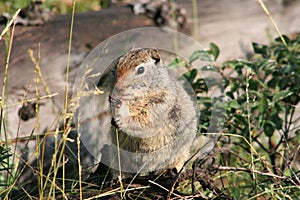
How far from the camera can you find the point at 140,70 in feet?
7.69

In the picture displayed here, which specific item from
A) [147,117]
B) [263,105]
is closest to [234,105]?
[263,105]

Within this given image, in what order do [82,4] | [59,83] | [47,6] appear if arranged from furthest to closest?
[82,4]
[47,6]
[59,83]

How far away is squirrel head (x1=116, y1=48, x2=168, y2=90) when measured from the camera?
225 centimetres

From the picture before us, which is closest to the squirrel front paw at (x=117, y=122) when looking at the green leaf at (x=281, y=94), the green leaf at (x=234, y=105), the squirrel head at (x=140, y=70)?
the squirrel head at (x=140, y=70)

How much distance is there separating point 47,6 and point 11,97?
32.8 inches

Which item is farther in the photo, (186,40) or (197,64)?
(186,40)

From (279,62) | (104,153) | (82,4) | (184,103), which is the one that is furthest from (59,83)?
(82,4)

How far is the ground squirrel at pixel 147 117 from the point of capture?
2.30 meters

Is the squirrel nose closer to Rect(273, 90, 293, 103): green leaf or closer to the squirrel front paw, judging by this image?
the squirrel front paw

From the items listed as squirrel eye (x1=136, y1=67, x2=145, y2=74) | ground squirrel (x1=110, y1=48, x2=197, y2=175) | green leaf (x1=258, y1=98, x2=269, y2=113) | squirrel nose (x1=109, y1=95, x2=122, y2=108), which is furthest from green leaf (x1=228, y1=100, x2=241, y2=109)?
squirrel nose (x1=109, y1=95, x2=122, y2=108)

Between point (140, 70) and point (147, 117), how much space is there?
0.73 feet

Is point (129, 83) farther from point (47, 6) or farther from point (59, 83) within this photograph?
point (47, 6)

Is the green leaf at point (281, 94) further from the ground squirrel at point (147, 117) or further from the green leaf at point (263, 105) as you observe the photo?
the ground squirrel at point (147, 117)

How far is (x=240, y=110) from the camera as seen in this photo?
118 inches
